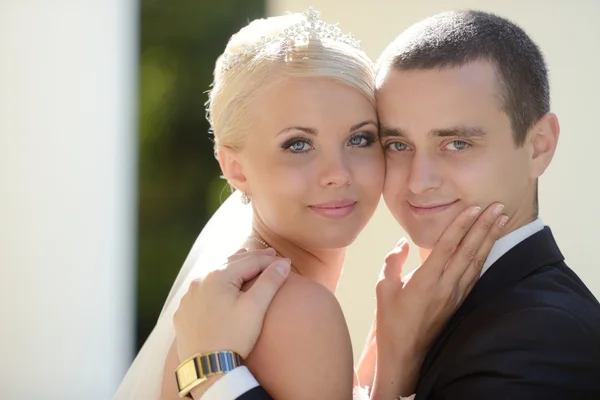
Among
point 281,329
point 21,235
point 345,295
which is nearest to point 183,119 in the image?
point 21,235

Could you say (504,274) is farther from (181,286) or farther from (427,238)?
(181,286)

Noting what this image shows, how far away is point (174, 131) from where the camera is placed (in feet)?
30.5

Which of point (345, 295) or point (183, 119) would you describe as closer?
point (345, 295)

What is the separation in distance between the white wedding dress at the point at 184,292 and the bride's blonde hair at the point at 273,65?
505mm

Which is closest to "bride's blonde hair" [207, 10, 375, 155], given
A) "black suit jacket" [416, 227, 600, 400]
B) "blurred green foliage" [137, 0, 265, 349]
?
"black suit jacket" [416, 227, 600, 400]

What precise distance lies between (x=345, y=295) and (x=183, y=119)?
3996 millimetres

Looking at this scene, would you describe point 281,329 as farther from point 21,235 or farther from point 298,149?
point 21,235

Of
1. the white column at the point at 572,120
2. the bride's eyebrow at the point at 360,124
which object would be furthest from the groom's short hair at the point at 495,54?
the white column at the point at 572,120

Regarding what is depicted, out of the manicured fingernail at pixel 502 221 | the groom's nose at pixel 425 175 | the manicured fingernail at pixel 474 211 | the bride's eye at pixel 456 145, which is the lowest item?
the manicured fingernail at pixel 502 221

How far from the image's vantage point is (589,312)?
7.95 feet

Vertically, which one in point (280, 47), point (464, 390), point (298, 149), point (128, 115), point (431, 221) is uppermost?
point (128, 115)

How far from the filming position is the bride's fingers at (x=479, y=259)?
267cm

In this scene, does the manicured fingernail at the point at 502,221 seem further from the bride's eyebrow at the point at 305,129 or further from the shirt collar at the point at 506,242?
the bride's eyebrow at the point at 305,129

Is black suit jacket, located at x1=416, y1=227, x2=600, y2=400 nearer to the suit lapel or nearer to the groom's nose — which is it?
the suit lapel
